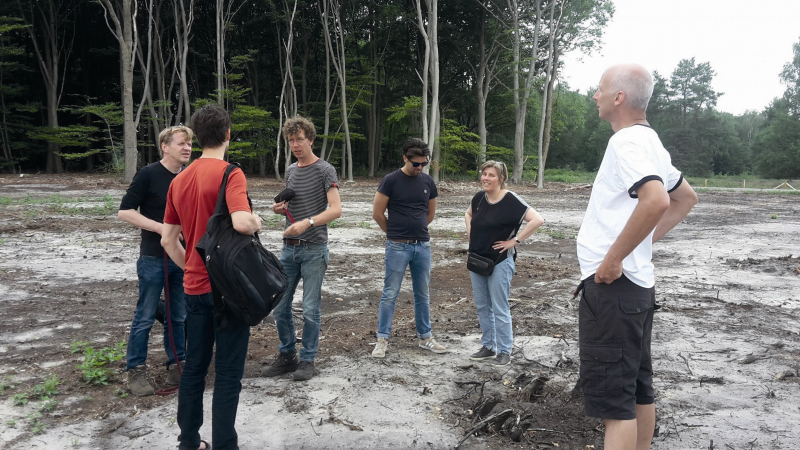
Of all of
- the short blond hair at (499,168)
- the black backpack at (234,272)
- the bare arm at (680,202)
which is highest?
the short blond hair at (499,168)

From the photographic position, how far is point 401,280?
4.90 m

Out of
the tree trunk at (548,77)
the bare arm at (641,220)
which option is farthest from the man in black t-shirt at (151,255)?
the tree trunk at (548,77)

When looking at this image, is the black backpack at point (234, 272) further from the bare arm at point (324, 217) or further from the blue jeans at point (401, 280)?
the blue jeans at point (401, 280)

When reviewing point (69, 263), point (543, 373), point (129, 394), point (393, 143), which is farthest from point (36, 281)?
point (393, 143)

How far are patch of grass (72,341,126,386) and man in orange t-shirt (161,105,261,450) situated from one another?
1610 millimetres

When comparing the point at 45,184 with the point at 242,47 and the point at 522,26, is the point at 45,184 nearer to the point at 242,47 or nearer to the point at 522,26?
the point at 242,47

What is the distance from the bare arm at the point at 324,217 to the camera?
408 cm

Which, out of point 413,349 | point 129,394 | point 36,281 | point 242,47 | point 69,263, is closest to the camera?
point 129,394

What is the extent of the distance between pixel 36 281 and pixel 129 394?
4816 mm

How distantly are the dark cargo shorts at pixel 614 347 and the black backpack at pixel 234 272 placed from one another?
1671mm

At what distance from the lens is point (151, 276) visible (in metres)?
4.05

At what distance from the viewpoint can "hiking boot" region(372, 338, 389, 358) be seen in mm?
4844

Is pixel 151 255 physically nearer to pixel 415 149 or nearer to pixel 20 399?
pixel 20 399

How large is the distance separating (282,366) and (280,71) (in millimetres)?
37089
